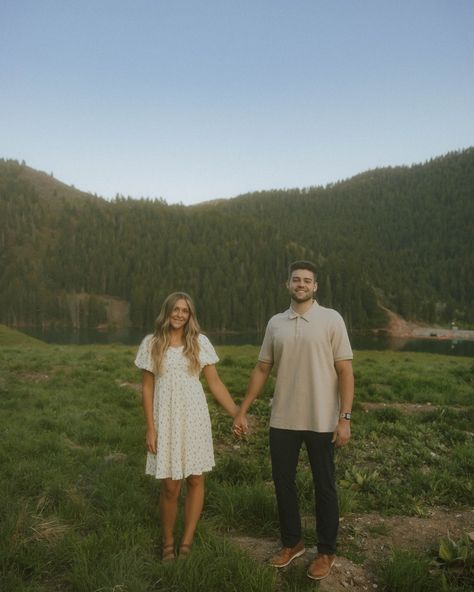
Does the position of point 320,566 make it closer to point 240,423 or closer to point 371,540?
point 371,540

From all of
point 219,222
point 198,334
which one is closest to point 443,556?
point 198,334

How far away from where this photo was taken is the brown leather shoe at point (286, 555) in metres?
4.30

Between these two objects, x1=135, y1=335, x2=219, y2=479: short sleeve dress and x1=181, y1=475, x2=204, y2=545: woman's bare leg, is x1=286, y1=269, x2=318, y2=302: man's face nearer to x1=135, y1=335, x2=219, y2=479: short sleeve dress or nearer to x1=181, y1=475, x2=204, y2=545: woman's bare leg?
x1=135, y1=335, x2=219, y2=479: short sleeve dress

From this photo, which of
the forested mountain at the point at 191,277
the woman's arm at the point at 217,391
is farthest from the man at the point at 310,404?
the forested mountain at the point at 191,277

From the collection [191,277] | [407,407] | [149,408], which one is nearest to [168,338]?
[149,408]

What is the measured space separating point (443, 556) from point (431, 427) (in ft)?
17.1

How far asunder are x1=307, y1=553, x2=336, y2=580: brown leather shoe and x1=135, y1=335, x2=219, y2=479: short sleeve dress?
4.18 feet

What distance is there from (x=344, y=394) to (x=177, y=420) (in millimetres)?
1625

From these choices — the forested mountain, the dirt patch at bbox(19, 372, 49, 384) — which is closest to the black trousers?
the dirt patch at bbox(19, 372, 49, 384)

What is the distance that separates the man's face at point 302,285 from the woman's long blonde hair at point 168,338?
1.02 m

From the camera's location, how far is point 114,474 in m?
6.30

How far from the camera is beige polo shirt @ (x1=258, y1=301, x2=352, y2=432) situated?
14.5ft

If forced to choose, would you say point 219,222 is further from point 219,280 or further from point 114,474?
point 114,474

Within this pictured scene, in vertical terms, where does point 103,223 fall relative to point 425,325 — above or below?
above
